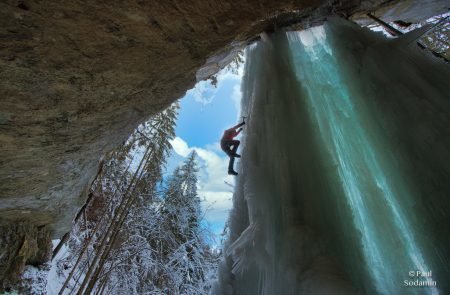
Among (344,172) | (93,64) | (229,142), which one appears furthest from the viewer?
(229,142)

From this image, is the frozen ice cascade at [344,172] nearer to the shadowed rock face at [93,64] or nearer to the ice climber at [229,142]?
the shadowed rock face at [93,64]

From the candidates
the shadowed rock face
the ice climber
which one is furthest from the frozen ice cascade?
the ice climber

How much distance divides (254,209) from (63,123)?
1913mm

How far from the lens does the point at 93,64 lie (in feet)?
6.36

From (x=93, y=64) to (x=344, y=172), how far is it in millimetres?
2329

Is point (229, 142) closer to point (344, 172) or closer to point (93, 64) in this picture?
point (344, 172)

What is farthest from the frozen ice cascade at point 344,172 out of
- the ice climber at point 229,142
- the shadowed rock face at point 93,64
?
the ice climber at point 229,142

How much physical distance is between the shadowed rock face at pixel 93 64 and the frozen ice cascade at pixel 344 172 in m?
0.70

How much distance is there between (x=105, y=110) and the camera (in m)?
2.52

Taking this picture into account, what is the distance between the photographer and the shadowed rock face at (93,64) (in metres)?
1.59

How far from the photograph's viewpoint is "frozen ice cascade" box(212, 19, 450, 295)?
5.74 feet

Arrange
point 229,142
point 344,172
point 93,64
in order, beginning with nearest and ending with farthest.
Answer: point 93,64
point 344,172
point 229,142

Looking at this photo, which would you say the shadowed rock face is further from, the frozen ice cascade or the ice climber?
the ice climber

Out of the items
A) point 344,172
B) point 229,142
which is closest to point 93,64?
point 344,172
